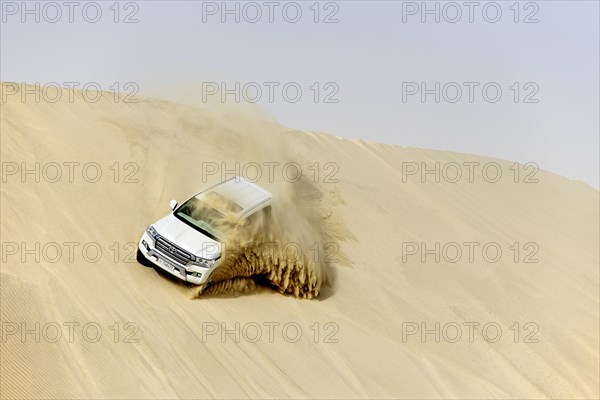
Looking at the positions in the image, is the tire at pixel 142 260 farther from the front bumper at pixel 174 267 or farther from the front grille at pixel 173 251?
the front grille at pixel 173 251

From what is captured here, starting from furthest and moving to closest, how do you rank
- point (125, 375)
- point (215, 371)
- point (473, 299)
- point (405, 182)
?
point (405, 182), point (473, 299), point (215, 371), point (125, 375)

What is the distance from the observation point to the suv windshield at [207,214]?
10.5 metres

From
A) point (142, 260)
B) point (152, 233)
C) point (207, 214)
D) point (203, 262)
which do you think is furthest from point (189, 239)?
point (142, 260)

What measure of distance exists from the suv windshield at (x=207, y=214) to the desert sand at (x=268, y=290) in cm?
101

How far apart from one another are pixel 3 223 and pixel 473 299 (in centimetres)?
969

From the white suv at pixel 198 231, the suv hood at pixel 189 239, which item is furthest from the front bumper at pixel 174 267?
the suv hood at pixel 189 239

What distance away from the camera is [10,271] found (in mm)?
9438

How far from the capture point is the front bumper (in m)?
9.91

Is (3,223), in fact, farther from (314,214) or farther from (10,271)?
(314,214)

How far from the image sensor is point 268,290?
36.7ft

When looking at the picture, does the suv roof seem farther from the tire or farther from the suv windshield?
the tire

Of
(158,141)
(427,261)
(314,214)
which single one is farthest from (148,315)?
(427,261)

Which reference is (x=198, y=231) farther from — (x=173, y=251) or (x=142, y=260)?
(x=142, y=260)

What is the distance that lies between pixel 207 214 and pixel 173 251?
106cm
